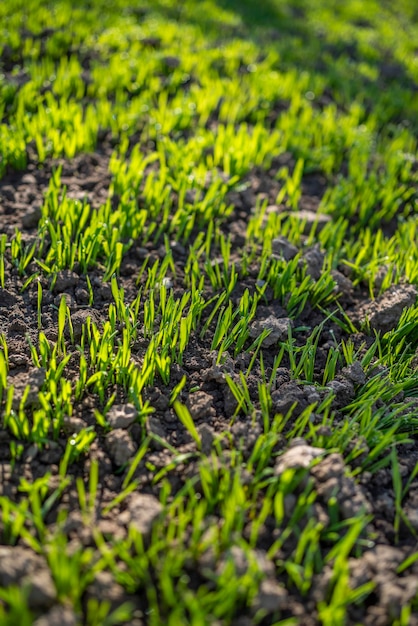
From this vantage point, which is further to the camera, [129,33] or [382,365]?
[129,33]

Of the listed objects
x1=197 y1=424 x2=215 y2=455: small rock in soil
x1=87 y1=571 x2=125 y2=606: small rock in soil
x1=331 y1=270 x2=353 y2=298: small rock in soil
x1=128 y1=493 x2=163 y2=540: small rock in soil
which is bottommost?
x1=87 y1=571 x2=125 y2=606: small rock in soil

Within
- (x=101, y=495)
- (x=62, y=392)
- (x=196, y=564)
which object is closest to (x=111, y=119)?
(x=62, y=392)

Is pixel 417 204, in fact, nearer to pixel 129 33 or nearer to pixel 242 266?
pixel 242 266

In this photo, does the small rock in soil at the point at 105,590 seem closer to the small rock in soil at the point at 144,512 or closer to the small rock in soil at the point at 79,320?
the small rock in soil at the point at 144,512

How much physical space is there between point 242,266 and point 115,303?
608 millimetres

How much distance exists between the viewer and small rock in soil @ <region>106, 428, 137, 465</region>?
5.77 feet

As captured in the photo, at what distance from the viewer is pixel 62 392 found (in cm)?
184

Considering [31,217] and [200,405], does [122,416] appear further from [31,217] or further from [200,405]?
[31,217]

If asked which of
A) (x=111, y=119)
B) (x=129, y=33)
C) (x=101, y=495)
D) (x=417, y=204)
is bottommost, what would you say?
(x=101, y=495)

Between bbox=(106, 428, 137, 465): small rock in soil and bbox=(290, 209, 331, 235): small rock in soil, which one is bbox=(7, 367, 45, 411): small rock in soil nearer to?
bbox=(106, 428, 137, 465): small rock in soil

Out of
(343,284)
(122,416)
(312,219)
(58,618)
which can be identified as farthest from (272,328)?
(58,618)

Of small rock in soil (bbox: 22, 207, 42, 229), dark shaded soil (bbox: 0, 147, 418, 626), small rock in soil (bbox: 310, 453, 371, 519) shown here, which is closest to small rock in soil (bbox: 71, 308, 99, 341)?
dark shaded soil (bbox: 0, 147, 418, 626)

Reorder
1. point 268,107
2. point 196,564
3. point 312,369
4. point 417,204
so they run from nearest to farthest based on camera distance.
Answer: point 196,564 < point 312,369 < point 417,204 < point 268,107

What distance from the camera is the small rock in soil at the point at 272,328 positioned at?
2277 millimetres
